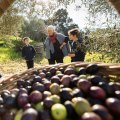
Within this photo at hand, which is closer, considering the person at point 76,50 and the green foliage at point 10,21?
the person at point 76,50

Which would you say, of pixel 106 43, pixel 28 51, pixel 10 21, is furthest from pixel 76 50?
pixel 10 21

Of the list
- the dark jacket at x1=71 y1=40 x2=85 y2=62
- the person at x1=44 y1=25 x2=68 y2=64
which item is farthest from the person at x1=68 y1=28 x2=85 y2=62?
the person at x1=44 y1=25 x2=68 y2=64

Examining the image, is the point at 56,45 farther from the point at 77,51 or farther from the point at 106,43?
the point at 106,43

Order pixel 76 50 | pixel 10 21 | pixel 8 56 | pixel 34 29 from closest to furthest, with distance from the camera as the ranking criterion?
pixel 76 50 → pixel 10 21 → pixel 8 56 → pixel 34 29

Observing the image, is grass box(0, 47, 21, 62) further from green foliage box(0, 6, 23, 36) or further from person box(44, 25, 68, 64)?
person box(44, 25, 68, 64)

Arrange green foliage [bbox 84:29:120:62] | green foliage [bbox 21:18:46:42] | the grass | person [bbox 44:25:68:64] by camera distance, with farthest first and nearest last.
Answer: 1. green foliage [bbox 21:18:46:42]
2. the grass
3. person [bbox 44:25:68:64]
4. green foliage [bbox 84:29:120:62]

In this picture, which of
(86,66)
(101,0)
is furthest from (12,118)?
(101,0)

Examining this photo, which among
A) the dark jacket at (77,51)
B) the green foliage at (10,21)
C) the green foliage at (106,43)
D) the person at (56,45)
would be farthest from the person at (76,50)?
the green foliage at (10,21)

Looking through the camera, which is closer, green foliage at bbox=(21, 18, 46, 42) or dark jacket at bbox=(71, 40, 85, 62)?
dark jacket at bbox=(71, 40, 85, 62)

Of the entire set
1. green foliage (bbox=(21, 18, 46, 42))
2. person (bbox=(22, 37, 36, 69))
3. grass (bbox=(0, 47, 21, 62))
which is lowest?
grass (bbox=(0, 47, 21, 62))

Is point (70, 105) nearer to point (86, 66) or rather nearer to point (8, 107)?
point (8, 107)

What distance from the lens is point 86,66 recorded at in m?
2.47

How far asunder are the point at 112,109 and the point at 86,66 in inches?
37.2

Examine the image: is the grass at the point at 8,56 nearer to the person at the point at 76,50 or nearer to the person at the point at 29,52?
the person at the point at 29,52
